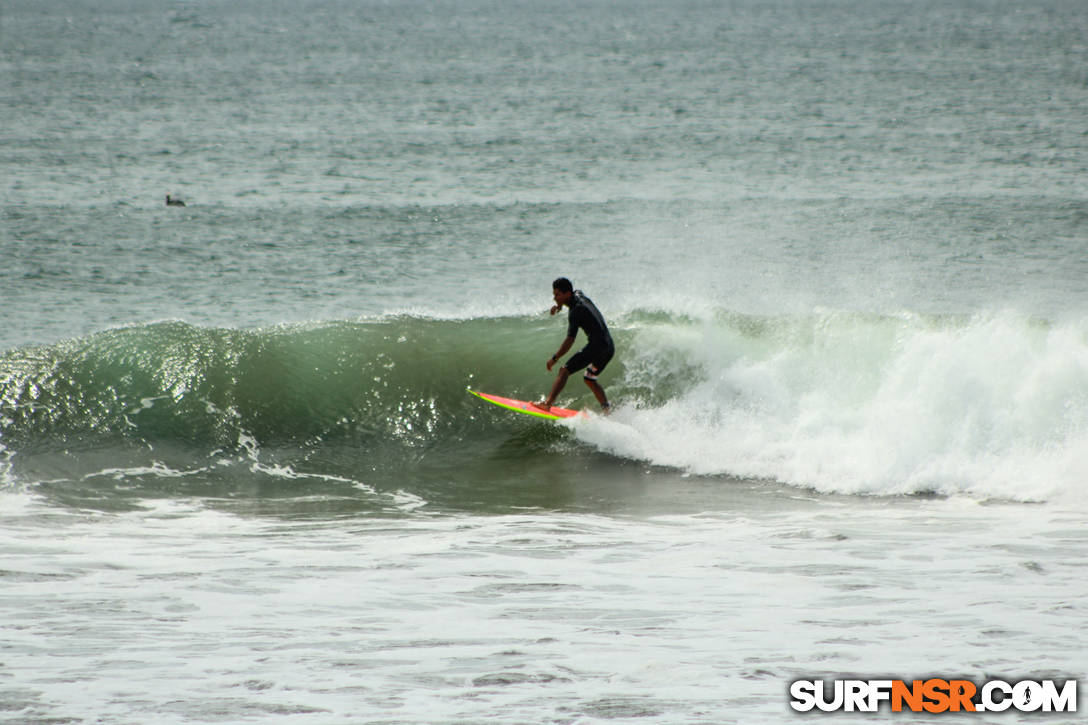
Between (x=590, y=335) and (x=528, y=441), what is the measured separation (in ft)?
4.72

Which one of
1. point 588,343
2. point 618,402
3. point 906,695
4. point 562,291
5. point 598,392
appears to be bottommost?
point 906,695

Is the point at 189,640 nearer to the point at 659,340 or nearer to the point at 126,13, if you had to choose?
the point at 659,340

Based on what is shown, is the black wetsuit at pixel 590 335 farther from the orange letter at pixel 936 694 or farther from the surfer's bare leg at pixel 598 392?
the orange letter at pixel 936 694

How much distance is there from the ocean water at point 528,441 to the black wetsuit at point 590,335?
686mm

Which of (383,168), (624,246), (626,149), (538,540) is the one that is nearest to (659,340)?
(538,540)

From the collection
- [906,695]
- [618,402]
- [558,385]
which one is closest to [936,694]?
[906,695]

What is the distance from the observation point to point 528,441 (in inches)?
517

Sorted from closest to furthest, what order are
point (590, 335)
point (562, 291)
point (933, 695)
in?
point (933, 695), point (562, 291), point (590, 335)

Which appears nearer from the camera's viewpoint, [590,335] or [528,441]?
[590,335]

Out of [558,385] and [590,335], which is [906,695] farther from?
[558,385]

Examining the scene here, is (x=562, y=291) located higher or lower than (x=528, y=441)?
higher

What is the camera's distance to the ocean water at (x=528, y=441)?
6.52 m

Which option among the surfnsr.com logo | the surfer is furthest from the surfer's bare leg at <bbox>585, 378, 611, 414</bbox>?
the surfnsr.com logo

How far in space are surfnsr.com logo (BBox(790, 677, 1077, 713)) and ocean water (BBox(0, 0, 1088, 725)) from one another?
14 centimetres
